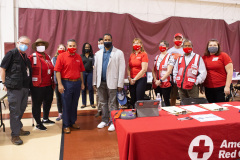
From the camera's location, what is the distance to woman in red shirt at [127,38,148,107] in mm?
3352

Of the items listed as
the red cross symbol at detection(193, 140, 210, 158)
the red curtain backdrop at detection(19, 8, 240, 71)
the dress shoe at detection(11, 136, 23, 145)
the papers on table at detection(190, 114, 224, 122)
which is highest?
the red curtain backdrop at detection(19, 8, 240, 71)

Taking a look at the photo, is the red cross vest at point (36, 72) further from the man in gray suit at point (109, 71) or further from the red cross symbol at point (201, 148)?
the red cross symbol at point (201, 148)

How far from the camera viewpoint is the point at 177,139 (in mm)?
1645

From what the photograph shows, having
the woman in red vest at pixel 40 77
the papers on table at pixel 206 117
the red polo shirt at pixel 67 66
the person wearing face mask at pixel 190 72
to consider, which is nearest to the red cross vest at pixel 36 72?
the woman in red vest at pixel 40 77

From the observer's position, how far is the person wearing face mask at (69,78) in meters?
3.13

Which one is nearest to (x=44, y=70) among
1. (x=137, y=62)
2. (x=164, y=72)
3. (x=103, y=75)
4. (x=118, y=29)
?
(x=103, y=75)

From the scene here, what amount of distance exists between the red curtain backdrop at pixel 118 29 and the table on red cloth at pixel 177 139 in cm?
507

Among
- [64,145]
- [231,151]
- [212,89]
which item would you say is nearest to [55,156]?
[64,145]

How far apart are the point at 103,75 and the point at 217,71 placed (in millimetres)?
1665

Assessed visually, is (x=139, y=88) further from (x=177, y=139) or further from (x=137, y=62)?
(x=177, y=139)

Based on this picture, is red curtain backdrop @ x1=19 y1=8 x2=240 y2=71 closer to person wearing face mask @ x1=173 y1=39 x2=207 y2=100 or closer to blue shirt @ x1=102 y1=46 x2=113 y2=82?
blue shirt @ x1=102 y1=46 x2=113 y2=82

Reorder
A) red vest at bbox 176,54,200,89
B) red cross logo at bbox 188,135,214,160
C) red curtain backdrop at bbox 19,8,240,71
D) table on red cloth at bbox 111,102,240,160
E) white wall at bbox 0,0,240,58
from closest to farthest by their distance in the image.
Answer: table on red cloth at bbox 111,102,240,160
red cross logo at bbox 188,135,214,160
red vest at bbox 176,54,200,89
white wall at bbox 0,0,240,58
red curtain backdrop at bbox 19,8,240,71

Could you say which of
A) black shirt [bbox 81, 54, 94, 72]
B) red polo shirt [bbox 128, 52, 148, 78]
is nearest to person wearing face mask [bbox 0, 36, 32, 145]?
red polo shirt [bbox 128, 52, 148, 78]

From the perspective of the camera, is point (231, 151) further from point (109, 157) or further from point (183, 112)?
point (109, 157)
